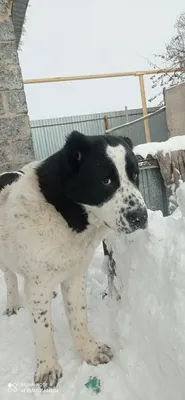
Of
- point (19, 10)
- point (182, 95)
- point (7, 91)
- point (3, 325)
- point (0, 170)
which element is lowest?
point (3, 325)

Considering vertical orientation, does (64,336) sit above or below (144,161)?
below

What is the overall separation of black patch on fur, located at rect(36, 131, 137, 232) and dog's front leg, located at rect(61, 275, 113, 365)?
44 cm

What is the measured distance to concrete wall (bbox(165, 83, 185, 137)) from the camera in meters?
4.39

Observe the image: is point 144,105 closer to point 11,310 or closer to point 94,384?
point 11,310

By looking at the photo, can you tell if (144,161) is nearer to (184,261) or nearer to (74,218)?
(74,218)

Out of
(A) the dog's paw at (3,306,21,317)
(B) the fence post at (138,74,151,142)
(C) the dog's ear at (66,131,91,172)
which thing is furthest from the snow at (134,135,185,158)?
(B) the fence post at (138,74,151,142)

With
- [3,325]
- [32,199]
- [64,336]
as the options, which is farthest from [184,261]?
[3,325]

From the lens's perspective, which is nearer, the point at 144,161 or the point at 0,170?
the point at 144,161

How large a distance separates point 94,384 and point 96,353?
0.22 metres

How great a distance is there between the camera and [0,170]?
4297 mm

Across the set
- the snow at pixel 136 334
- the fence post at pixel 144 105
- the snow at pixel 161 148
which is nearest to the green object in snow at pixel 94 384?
the snow at pixel 136 334

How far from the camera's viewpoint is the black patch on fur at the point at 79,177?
1711mm

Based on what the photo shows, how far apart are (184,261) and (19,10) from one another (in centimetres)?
498

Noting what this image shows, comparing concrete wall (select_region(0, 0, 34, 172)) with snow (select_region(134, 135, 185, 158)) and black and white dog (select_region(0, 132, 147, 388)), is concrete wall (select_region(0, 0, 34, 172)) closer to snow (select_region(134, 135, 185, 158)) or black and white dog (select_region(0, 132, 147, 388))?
snow (select_region(134, 135, 185, 158))
